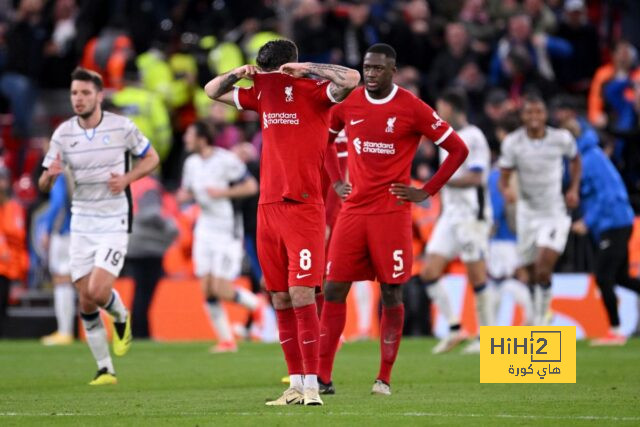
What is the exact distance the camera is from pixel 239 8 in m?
25.7

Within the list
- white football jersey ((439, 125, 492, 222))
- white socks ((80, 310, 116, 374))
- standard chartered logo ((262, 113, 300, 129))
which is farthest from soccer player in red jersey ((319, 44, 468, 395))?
white football jersey ((439, 125, 492, 222))

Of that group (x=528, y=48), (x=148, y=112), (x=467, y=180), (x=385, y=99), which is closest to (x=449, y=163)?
(x=385, y=99)

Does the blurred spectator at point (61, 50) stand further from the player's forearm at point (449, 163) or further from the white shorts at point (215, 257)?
the player's forearm at point (449, 163)

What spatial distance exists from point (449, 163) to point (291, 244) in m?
1.72

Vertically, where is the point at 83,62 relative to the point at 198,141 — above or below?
above

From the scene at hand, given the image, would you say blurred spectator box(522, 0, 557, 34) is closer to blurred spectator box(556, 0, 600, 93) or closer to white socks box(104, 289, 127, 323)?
blurred spectator box(556, 0, 600, 93)

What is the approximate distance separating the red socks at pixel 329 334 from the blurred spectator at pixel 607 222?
6.37 metres

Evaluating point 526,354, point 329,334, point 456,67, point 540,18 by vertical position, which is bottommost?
point 526,354

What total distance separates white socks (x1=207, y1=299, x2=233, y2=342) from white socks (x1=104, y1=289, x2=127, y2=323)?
15.1ft

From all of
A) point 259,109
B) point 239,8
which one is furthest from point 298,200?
point 239,8

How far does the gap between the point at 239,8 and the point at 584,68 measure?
6.33 metres

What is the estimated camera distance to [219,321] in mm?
18141

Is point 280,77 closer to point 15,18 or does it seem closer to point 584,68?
point 584,68

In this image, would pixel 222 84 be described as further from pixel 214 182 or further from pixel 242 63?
pixel 242 63
